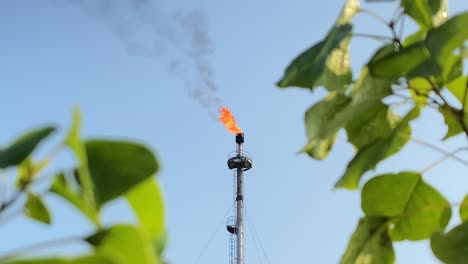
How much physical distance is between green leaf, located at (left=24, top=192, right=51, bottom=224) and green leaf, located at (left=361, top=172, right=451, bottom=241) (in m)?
0.35

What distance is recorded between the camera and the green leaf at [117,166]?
0.21 meters

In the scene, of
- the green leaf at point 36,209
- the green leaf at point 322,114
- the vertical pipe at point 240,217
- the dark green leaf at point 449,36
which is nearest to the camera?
the green leaf at point 36,209

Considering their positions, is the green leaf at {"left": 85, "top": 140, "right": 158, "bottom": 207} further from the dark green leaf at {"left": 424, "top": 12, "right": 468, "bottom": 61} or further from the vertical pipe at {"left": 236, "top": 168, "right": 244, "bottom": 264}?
the vertical pipe at {"left": 236, "top": 168, "right": 244, "bottom": 264}

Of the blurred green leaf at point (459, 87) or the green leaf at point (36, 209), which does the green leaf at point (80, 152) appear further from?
the blurred green leaf at point (459, 87)

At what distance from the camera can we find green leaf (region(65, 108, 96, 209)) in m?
0.20

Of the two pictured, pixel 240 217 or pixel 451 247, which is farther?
pixel 240 217

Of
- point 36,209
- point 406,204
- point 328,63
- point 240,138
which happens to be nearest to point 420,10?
point 328,63

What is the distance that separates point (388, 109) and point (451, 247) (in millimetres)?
206

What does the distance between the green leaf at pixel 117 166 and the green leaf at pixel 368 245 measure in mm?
371

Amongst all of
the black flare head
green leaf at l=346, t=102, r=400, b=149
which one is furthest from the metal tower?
green leaf at l=346, t=102, r=400, b=149

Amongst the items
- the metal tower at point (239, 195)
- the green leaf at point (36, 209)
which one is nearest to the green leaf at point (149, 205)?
the green leaf at point (36, 209)

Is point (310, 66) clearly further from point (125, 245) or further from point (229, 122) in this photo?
point (229, 122)

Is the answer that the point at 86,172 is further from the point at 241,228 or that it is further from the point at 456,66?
the point at 241,228

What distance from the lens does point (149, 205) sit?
22 centimetres
